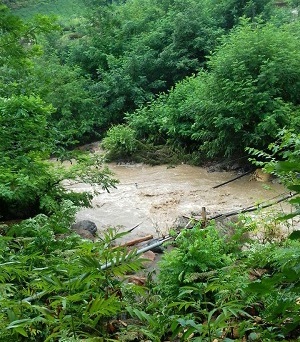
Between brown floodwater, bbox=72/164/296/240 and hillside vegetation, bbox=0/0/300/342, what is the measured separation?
909 millimetres

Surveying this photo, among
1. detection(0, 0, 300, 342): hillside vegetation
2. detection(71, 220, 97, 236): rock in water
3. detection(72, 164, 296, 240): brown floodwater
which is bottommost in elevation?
detection(72, 164, 296, 240): brown floodwater

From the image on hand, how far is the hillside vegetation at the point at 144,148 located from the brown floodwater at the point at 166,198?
0.91m

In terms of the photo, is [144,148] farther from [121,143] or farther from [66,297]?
[66,297]

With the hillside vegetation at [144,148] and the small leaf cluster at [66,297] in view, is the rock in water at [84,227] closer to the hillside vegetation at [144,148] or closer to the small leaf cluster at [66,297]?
the hillside vegetation at [144,148]

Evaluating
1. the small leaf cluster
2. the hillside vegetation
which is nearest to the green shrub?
the hillside vegetation

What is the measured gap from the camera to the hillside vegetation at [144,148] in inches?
94.3

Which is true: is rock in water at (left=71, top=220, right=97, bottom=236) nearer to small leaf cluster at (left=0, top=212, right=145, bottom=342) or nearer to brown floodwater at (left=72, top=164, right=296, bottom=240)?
brown floodwater at (left=72, top=164, right=296, bottom=240)

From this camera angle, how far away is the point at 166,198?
31.7 feet

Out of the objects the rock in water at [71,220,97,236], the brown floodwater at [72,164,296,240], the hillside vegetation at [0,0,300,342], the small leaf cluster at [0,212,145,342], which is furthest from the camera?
the brown floodwater at [72,164,296,240]

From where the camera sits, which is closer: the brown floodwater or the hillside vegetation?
the hillside vegetation

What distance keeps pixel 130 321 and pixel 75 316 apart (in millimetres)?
709

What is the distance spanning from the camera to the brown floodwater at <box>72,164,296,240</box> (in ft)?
27.5

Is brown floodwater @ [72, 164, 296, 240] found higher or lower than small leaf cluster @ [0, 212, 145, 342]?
lower

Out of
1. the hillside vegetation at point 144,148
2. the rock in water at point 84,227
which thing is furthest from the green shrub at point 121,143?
the rock in water at point 84,227
